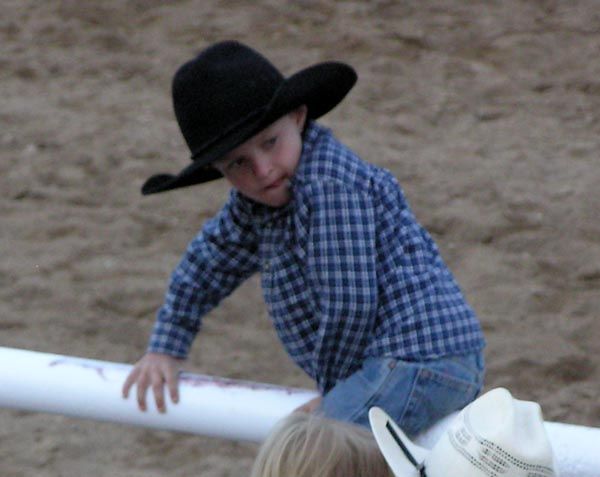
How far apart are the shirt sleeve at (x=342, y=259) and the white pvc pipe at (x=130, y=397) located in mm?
109

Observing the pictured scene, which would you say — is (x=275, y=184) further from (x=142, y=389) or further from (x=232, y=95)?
(x=142, y=389)

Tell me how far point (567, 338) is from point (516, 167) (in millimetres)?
981

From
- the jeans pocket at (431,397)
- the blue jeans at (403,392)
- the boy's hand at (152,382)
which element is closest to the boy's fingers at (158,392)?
the boy's hand at (152,382)

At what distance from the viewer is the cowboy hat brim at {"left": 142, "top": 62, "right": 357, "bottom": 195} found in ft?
5.70

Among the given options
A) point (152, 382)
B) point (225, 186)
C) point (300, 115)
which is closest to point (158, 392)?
point (152, 382)

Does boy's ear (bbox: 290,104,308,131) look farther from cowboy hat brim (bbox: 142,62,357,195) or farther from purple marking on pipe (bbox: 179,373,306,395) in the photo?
purple marking on pipe (bbox: 179,373,306,395)

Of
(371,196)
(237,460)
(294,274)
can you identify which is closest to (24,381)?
(294,274)

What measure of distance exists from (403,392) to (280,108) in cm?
41

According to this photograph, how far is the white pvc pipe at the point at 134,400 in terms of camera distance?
1656mm

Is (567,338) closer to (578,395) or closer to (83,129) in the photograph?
(578,395)

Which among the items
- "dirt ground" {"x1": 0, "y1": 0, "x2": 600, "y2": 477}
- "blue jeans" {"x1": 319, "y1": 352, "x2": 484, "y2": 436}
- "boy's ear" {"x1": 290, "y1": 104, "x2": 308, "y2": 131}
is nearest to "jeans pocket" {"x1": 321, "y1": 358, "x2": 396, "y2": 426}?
"blue jeans" {"x1": 319, "y1": 352, "x2": 484, "y2": 436}

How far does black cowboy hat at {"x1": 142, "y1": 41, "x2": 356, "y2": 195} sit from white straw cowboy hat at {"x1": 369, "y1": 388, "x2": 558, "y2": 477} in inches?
18.4

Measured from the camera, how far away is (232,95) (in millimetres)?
1765

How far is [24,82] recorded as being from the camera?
16.5 ft
